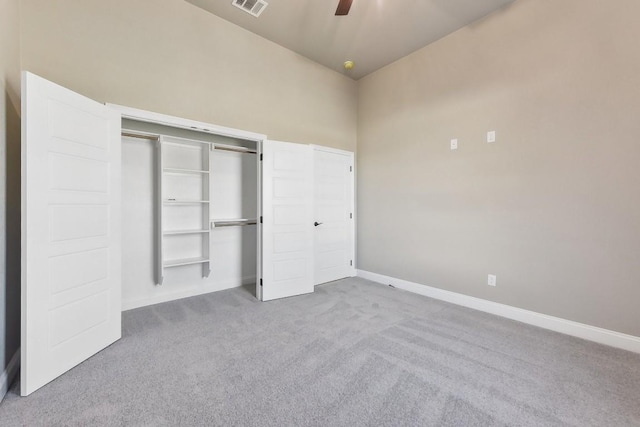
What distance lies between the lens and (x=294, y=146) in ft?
12.4

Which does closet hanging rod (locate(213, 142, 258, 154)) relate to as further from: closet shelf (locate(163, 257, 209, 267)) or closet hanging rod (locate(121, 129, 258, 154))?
closet shelf (locate(163, 257, 209, 267))

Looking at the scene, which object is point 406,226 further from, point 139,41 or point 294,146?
point 139,41

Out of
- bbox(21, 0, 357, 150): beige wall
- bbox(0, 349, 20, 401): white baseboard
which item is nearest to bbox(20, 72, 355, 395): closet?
bbox(0, 349, 20, 401): white baseboard

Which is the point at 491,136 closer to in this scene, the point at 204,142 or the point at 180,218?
the point at 204,142

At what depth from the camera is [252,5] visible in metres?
3.03

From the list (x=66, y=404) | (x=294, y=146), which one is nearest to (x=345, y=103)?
(x=294, y=146)

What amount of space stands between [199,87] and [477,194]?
3.71 m

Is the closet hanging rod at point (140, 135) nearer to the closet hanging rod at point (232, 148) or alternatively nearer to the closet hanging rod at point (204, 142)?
the closet hanging rod at point (204, 142)

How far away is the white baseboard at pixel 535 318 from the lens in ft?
7.66

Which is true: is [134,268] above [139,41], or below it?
below

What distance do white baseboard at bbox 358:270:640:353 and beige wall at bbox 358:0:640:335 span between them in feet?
0.22

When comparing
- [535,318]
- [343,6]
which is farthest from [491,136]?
[343,6]

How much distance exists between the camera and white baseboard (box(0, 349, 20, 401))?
66.8 inches

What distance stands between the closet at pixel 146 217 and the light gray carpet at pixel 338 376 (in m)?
0.42
